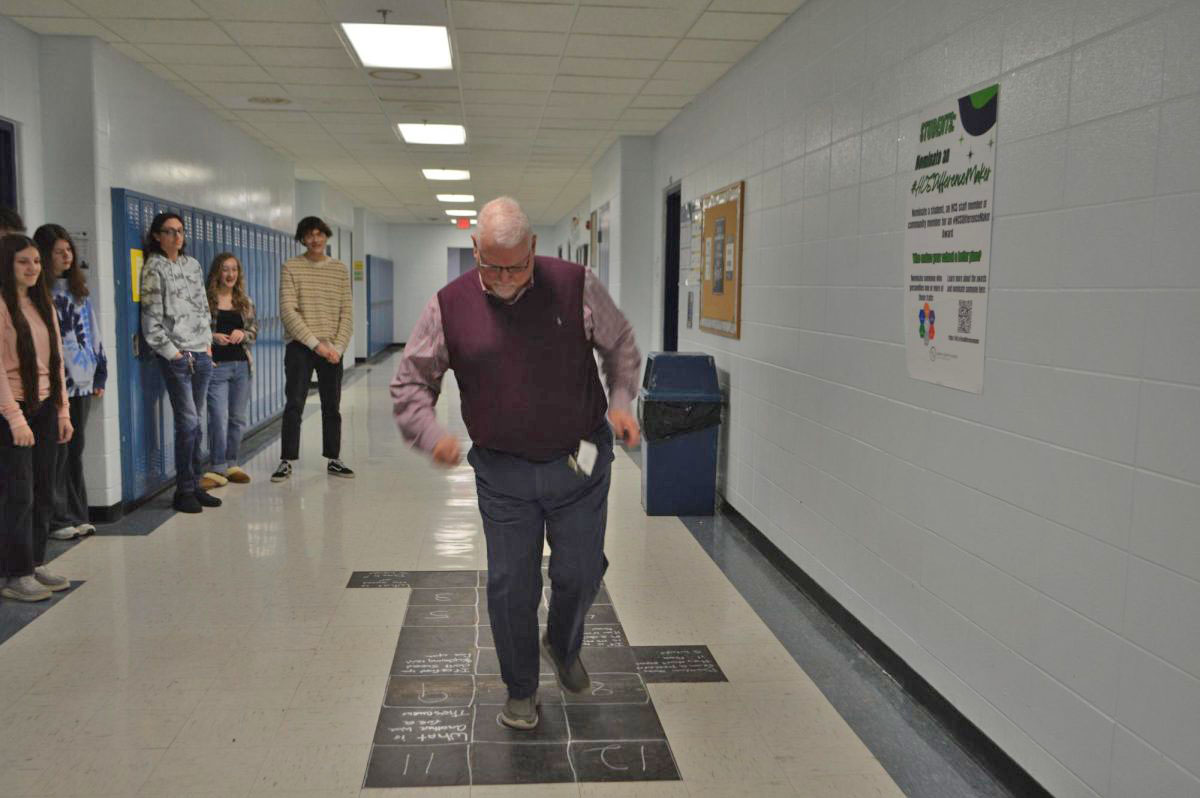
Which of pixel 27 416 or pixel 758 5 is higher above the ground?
pixel 758 5

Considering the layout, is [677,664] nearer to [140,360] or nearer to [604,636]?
[604,636]

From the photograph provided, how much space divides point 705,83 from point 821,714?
421 centimetres

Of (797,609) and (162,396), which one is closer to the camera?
(797,609)

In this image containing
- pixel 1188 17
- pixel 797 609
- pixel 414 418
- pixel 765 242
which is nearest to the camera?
pixel 1188 17

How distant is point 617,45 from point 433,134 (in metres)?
3.29

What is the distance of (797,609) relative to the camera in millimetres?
3949

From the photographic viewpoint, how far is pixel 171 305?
5.26m

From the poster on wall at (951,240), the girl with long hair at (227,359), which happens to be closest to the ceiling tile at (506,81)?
the girl with long hair at (227,359)

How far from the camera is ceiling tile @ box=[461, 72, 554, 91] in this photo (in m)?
5.77

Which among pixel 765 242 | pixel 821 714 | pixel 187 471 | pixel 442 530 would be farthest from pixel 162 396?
pixel 821 714

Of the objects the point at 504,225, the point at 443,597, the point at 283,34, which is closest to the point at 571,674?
the point at 443,597

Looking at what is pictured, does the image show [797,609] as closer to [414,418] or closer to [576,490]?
[576,490]

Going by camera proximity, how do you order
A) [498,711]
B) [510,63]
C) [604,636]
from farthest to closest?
1. [510,63]
2. [604,636]
3. [498,711]

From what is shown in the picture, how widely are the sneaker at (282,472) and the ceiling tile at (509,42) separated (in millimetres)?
2897
